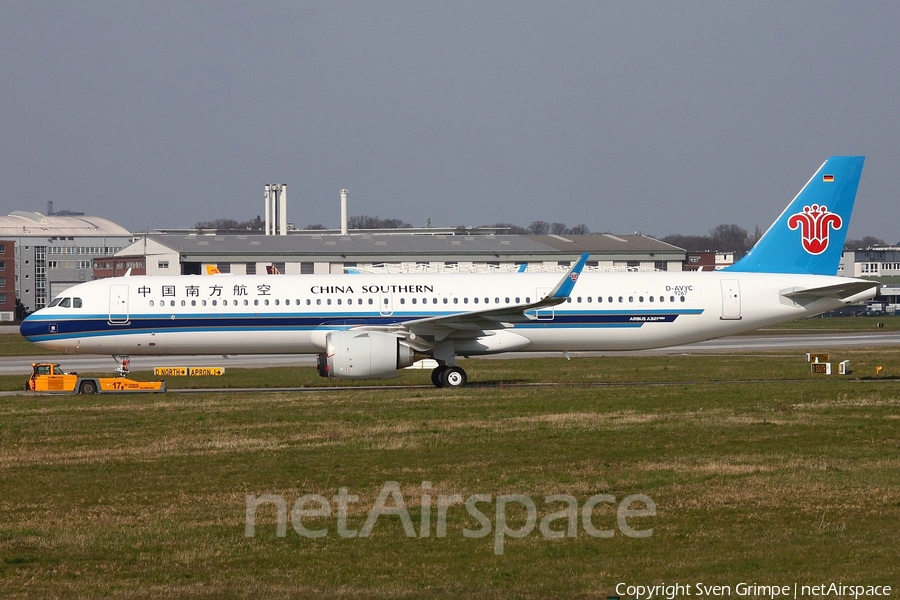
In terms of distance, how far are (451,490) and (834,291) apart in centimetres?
1949

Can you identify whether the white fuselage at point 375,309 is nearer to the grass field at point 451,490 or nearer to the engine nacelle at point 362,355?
the engine nacelle at point 362,355

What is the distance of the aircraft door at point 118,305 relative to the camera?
3073 cm

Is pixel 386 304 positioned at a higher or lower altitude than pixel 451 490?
higher

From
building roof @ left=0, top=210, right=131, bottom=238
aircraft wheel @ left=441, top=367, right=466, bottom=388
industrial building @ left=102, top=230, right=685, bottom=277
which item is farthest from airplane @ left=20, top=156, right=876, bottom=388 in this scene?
building roof @ left=0, top=210, right=131, bottom=238

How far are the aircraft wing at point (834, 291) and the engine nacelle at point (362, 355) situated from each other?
1170 centimetres

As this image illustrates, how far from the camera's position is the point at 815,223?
32094 millimetres

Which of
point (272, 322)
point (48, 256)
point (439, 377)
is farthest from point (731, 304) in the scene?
point (48, 256)

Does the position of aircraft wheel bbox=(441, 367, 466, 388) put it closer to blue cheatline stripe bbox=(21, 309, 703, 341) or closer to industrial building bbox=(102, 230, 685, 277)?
blue cheatline stripe bbox=(21, 309, 703, 341)

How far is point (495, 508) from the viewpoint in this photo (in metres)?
13.5

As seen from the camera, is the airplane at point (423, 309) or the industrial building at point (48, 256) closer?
the airplane at point (423, 309)

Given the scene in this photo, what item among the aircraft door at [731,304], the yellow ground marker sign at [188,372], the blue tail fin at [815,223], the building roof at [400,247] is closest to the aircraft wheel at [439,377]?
the aircraft door at [731,304]

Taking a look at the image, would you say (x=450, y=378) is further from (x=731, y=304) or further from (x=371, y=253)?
(x=371, y=253)

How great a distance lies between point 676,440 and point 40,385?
19686 millimetres

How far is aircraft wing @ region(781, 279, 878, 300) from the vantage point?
30.1 metres
